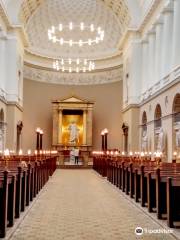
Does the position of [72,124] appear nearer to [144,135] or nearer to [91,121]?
[91,121]

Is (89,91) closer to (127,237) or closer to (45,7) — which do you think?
(45,7)

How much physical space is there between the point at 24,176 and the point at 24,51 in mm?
25990

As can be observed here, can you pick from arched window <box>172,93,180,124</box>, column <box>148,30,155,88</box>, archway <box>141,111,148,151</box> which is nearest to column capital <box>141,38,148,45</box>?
column <box>148,30,155,88</box>

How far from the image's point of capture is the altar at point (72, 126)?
3319 cm

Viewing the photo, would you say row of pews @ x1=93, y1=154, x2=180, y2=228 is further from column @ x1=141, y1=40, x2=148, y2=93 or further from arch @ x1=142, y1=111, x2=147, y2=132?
column @ x1=141, y1=40, x2=148, y2=93

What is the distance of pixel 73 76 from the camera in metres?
36.8

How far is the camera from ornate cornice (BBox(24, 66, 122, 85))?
35.6 metres

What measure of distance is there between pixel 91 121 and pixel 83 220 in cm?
2661

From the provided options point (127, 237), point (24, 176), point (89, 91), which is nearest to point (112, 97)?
point (89, 91)

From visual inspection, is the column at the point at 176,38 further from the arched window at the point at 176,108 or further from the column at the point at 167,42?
Result: the column at the point at 167,42

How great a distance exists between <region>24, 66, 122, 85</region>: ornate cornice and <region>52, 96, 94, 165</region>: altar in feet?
11.1

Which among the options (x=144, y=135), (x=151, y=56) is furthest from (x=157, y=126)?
A: (x=151, y=56)

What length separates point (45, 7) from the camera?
33.3 meters

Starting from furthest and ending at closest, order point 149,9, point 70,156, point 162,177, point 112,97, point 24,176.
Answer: point 112,97
point 70,156
point 149,9
point 24,176
point 162,177
